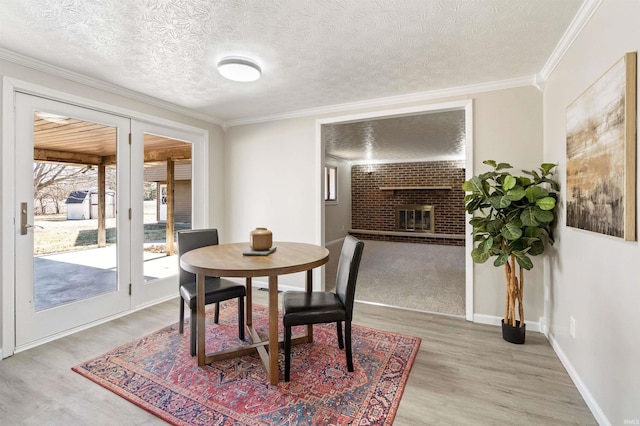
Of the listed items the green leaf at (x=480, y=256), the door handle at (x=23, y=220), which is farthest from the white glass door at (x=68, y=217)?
the green leaf at (x=480, y=256)

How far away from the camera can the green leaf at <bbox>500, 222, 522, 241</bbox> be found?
2.17 meters

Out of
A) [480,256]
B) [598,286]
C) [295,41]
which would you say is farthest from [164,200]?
[598,286]

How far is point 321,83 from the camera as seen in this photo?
280 cm

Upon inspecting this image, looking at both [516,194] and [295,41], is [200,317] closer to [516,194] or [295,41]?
[295,41]

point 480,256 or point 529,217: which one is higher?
point 529,217

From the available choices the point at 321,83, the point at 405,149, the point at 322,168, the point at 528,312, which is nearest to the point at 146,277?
the point at 322,168

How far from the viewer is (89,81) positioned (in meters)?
2.63

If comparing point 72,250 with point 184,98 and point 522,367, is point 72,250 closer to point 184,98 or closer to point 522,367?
point 184,98

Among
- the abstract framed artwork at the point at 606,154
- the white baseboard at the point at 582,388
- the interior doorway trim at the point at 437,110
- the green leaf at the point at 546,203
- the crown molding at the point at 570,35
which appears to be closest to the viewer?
the abstract framed artwork at the point at 606,154

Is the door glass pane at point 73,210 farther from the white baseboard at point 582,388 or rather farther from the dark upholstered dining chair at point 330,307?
the white baseboard at point 582,388

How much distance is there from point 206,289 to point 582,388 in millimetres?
2561

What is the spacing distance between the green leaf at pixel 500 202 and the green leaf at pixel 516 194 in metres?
0.03

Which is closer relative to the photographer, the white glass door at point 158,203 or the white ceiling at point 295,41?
the white ceiling at point 295,41

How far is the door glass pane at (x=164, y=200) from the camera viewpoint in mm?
3285
